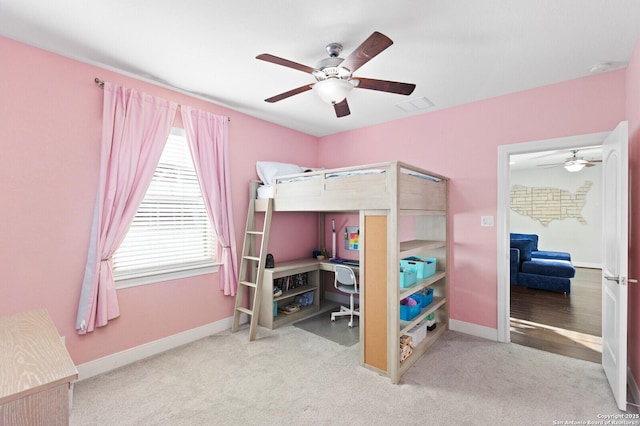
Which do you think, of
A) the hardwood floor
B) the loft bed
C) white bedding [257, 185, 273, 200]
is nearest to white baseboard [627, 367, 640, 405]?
the hardwood floor

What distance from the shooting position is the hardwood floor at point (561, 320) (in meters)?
2.93

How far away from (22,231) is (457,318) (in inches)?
156

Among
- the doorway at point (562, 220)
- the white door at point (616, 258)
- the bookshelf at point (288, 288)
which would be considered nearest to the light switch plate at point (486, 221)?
the white door at point (616, 258)

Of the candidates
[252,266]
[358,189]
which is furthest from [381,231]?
[252,266]

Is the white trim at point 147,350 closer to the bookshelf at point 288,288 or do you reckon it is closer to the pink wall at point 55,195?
the pink wall at point 55,195

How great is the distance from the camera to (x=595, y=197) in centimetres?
652

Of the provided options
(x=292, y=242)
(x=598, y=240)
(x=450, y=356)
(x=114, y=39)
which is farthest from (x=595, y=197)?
(x=114, y=39)

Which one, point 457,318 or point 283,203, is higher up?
point 283,203

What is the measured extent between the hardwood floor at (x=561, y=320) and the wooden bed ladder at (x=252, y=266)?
8.72ft

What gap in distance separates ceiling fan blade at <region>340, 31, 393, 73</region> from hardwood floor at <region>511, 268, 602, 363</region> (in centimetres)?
306

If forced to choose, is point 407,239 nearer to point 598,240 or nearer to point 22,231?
point 22,231

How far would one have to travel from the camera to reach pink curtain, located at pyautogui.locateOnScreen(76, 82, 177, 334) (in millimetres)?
2406

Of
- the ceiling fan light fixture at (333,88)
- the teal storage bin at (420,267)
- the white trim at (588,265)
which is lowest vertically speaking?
the white trim at (588,265)

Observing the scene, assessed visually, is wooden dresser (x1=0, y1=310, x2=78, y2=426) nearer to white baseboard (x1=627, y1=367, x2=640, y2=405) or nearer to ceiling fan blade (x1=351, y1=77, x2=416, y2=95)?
ceiling fan blade (x1=351, y1=77, x2=416, y2=95)
